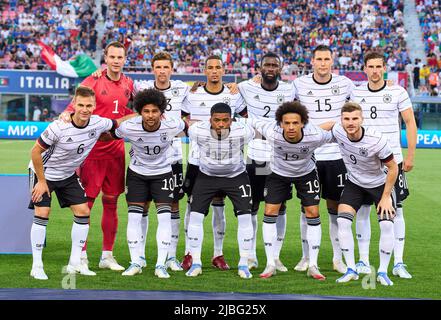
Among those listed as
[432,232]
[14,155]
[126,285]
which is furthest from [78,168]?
[14,155]

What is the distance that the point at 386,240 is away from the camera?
321 inches

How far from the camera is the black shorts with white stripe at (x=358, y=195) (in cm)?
820

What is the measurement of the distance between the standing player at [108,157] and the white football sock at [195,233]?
2.97 feet

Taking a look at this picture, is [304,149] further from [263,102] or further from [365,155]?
[263,102]

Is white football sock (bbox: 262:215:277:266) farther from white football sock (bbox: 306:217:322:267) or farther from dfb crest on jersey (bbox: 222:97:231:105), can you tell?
dfb crest on jersey (bbox: 222:97:231:105)

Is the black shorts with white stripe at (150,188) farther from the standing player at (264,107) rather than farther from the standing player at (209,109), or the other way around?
the standing player at (264,107)

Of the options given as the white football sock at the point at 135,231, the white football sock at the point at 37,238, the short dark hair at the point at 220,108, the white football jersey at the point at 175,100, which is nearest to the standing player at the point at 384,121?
the short dark hair at the point at 220,108

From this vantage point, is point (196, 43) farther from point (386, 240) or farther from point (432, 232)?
point (386, 240)

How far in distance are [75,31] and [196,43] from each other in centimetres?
518

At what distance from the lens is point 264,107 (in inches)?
350

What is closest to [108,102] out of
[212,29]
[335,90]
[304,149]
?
[304,149]

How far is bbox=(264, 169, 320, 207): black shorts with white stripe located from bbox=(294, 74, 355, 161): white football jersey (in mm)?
464

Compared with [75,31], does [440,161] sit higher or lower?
lower

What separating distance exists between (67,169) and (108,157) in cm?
67
